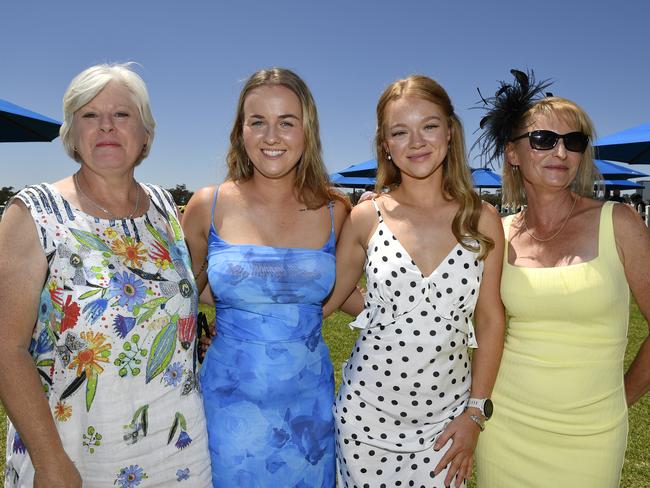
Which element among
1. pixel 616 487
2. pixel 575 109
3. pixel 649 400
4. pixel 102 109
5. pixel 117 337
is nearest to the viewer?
pixel 117 337

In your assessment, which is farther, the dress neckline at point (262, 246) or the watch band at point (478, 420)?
the dress neckline at point (262, 246)

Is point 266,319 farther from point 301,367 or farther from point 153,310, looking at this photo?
point 153,310

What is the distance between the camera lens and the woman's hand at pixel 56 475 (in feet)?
6.06

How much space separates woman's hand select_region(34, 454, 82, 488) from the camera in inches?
72.7

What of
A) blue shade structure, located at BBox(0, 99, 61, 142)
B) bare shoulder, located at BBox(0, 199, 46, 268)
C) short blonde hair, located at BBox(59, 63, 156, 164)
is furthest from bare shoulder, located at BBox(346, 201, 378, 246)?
blue shade structure, located at BBox(0, 99, 61, 142)

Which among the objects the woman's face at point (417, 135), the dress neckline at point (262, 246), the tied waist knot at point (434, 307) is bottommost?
the tied waist knot at point (434, 307)

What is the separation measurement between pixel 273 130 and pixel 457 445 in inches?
66.2

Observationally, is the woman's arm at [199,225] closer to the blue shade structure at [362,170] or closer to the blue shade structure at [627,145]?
the blue shade structure at [627,145]

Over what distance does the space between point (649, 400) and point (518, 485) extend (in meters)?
4.00

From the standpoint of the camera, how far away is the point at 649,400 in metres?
5.50

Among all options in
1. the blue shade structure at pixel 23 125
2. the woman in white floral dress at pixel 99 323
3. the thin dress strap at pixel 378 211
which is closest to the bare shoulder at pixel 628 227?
the thin dress strap at pixel 378 211

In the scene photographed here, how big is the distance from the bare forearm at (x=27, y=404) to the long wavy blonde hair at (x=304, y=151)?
141 centimetres

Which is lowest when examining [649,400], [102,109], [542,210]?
[649,400]

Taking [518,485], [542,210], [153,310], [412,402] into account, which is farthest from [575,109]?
[153,310]
